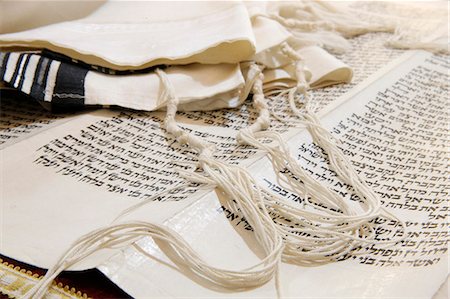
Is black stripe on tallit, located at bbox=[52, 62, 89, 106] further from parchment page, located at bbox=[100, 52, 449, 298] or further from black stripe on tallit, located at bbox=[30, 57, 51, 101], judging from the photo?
parchment page, located at bbox=[100, 52, 449, 298]

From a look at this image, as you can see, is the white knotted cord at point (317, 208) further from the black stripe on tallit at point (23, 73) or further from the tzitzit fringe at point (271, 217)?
the black stripe on tallit at point (23, 73)

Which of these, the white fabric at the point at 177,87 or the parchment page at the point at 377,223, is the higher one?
the white fabric at the point at 177,87

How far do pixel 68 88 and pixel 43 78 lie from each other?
0.11 ft

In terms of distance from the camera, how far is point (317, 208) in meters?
0.50

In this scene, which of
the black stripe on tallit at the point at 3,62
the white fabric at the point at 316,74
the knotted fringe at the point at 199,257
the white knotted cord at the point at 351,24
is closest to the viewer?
the knotted fringe at the point at 199,257

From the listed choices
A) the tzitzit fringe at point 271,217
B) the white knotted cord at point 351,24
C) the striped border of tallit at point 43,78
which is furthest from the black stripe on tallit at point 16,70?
the white knotted cord at point 351,24

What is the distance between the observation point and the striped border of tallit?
2.10 feet

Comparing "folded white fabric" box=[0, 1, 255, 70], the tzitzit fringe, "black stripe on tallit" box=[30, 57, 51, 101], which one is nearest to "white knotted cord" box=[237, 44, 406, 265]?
the tzitzit fringe

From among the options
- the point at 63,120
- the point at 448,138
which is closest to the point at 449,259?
the point at 448,138

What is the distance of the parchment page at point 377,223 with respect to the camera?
0.41 m

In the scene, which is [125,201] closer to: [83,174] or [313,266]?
[83,174]

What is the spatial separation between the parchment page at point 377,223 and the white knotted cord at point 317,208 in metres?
0.01

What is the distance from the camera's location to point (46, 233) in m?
0.45

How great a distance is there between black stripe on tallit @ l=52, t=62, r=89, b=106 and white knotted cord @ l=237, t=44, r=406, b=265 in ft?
0.69
